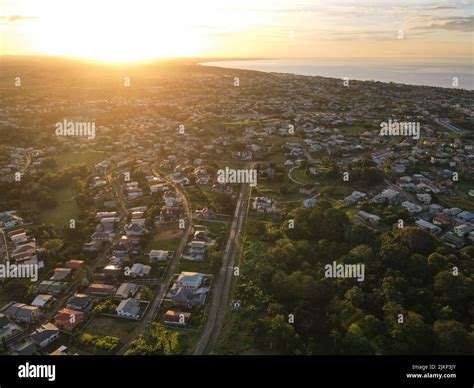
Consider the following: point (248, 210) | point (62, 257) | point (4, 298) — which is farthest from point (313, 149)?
point (4, 298)

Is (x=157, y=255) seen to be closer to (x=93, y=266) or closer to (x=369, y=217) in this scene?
(x=93, y=266)

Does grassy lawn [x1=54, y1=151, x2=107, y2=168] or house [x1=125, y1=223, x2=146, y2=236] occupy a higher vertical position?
grassy lawn [x1=54, y1=151, x2=107, y2=168]

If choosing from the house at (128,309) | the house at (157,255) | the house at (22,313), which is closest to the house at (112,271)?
the house at (157,255)

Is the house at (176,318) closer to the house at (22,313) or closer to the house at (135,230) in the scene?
the house at (22,313)

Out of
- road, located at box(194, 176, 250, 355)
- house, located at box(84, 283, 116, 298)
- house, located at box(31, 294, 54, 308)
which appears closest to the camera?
road, located at box(194, 176, 250, 355)

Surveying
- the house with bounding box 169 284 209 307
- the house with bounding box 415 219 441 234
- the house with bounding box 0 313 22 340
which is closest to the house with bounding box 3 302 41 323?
the house with bounding box 0 313 22 340

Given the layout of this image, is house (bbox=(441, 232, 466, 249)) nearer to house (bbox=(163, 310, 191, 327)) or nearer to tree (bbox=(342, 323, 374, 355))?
tree (bbox=(342, 323, 374, 355))
